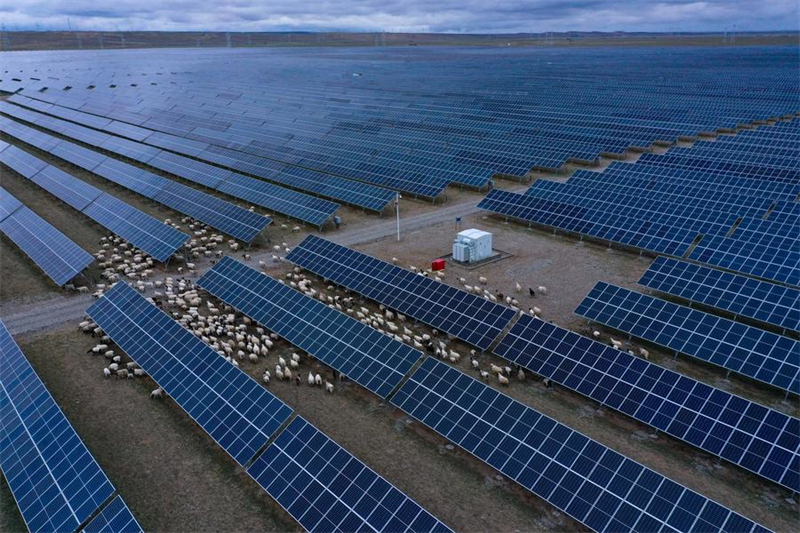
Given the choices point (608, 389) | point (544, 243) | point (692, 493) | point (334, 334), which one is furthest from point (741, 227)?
point (334, 334)

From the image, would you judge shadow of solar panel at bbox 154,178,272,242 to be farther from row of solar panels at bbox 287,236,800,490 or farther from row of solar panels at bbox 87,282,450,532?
row of solar panels at bbox 87,282,450,532

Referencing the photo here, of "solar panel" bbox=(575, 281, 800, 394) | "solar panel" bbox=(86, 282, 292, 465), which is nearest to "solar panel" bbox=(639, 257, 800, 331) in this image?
"solar panel" bbox=(575, 281, 800, 394)

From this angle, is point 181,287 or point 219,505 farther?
point 181,287

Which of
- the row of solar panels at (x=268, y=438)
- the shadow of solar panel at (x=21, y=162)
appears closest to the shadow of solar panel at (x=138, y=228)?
the row of solar panels at (x=268, y=438)

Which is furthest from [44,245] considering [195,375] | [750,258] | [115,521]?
[750,258]

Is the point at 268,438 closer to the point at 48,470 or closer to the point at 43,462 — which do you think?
the point at 48,470

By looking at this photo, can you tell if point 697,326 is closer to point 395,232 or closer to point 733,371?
point 733,371
